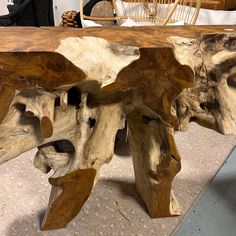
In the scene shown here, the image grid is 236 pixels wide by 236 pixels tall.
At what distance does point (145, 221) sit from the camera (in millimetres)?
1088

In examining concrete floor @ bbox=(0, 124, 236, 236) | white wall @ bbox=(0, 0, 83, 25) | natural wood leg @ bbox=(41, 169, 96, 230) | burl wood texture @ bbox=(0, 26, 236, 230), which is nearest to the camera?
burl wood texture @ bbox=(0, 26, 236, 230)

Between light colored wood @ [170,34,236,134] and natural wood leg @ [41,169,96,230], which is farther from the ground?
light colored wood @ [170,34,236,134]

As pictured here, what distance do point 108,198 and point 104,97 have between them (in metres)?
0.47

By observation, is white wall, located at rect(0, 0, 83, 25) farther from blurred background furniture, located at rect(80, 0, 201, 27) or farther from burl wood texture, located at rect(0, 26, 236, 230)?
burl wood texture, located at rect(0, 26, 236, 230)

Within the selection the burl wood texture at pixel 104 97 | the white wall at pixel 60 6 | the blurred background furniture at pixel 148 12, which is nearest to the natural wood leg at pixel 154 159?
the burl wood texture at pixel 104 97

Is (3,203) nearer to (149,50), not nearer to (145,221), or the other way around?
(145,221)

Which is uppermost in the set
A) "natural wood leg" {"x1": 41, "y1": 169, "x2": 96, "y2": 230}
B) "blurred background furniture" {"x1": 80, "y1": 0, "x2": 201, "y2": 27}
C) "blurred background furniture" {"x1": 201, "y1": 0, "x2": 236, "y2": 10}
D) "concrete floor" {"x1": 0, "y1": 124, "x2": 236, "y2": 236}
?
"blurred background furniture" {"x1": 201, "y1": 0, "x2": 236, "y2": 10}

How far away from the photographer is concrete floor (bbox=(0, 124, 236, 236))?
104cm

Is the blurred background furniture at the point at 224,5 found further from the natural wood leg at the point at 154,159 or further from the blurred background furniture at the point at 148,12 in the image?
the natural wood leg at the point at 154,159

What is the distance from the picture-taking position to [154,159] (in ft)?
3.27

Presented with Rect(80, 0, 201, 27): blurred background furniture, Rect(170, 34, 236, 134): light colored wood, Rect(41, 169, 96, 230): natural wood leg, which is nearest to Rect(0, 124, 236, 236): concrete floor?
Rect(41, 169, 96, 230): natural wood leg

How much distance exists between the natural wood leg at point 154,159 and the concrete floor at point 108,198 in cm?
6

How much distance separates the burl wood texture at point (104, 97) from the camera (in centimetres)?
68

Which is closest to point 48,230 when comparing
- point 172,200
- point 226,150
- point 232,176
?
point 172,200
